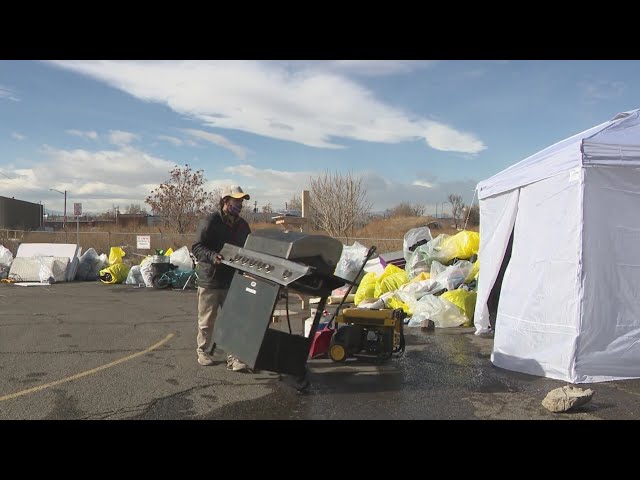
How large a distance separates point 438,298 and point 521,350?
2.85 meters

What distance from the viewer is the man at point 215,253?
17.3 ft

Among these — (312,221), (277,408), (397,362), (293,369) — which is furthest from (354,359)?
(312,221)

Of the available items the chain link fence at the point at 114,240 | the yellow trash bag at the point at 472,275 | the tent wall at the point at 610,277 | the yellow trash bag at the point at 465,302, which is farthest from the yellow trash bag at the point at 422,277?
the chain link fence at the point at 114,240

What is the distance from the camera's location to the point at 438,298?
8477 millimetres

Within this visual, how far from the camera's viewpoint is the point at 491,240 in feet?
24.5

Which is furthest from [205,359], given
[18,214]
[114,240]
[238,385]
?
[18,214]

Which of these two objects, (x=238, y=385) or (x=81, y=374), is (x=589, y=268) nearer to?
(x=238, y=385)

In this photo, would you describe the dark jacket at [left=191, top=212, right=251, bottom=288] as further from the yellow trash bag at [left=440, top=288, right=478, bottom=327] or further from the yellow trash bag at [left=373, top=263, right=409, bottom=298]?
the yellow trash bag at [left=373, top=263, right=409, bottom=298]

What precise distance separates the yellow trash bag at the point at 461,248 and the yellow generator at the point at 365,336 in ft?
15.9

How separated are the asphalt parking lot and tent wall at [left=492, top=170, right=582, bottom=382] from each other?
261mm

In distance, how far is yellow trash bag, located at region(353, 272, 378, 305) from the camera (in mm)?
10328

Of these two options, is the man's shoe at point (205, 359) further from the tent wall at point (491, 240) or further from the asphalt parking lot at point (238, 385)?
the tent wall at point (491, 240)

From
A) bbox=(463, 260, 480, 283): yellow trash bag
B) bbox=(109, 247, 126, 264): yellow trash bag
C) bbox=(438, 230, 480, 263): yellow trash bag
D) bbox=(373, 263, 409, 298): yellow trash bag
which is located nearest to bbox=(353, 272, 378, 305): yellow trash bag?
bbox=(373, 263, 409, 298): yellow trash bag
